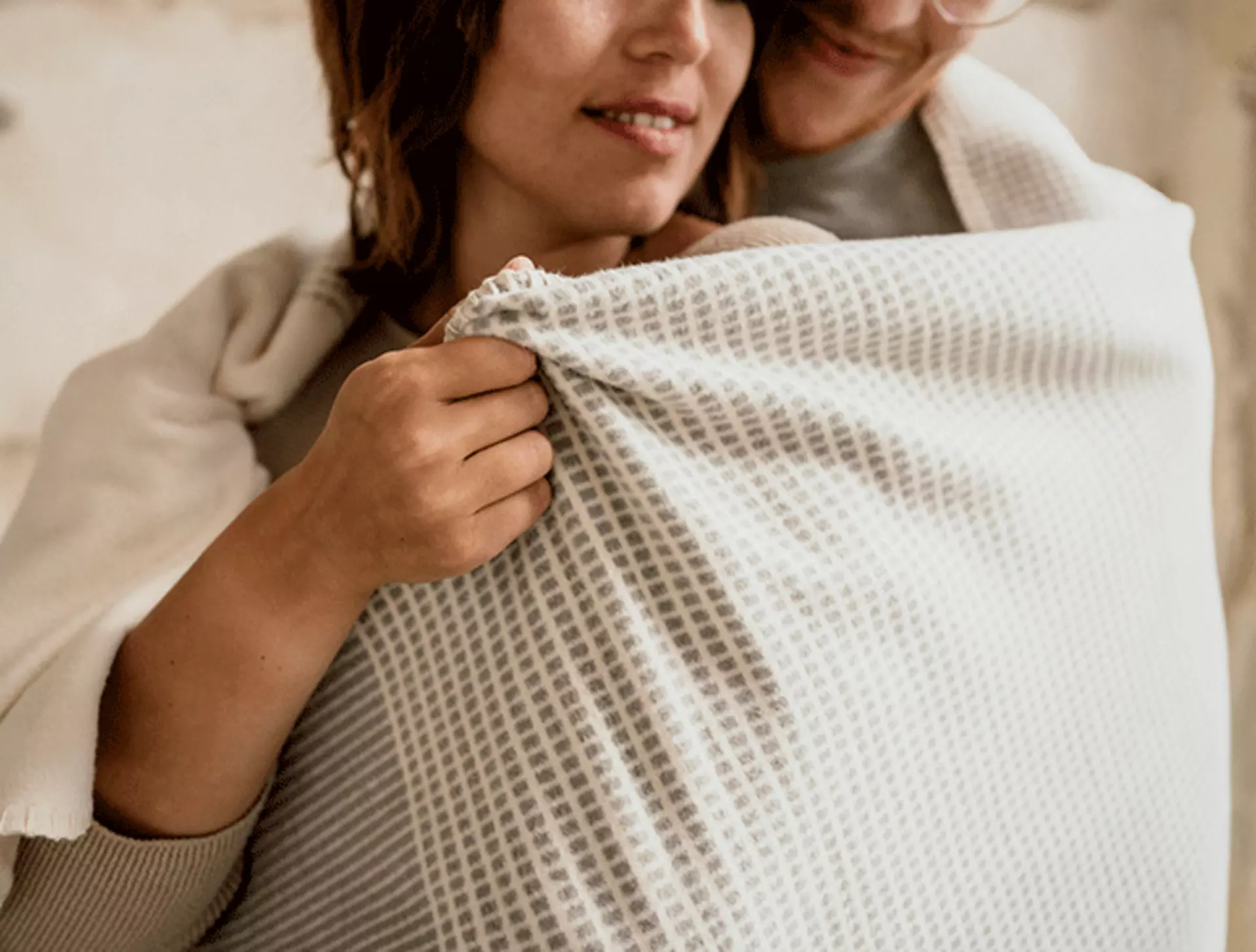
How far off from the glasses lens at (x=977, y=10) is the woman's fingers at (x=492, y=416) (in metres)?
0.46

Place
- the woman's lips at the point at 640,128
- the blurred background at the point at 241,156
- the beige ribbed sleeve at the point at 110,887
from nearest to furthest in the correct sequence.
A: 1. the beige ribbed sleeve at the point at 110,887
2. the woman's lips at the point at 640,128
3. the blurred background at the point at 241,156

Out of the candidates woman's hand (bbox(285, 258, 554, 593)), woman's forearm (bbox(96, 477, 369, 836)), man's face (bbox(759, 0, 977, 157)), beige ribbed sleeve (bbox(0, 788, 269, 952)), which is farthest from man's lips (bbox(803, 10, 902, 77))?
beige ribbed sleeve (bbox(0, 788, 269, 952))

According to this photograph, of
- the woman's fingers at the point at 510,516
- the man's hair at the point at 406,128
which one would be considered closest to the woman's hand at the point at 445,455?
the woman's fingers at the point at 510,516

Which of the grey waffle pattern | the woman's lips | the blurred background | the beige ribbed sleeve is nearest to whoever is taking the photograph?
the grey waffle pattern

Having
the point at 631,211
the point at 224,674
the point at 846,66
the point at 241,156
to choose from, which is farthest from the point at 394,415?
the point at 241,156

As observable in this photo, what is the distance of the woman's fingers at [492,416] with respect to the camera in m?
0.46

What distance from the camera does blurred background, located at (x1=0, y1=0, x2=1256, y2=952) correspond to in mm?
985

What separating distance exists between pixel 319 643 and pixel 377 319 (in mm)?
354

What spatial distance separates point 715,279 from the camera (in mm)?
473

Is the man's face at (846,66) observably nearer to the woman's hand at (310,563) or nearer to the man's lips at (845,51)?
the man's lips at (845,51)

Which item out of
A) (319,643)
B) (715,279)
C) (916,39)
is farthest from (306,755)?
(916,39)

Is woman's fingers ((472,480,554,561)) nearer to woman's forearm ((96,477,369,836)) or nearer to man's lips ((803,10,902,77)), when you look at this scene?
woman's forearm ((96,477,369,836))

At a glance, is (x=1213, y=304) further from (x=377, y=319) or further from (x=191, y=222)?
(x=191, y=222)

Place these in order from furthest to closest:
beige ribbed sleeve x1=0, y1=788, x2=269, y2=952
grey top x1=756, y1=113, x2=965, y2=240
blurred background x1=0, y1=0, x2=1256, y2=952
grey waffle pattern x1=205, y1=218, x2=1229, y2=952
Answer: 1. blurred background x1=0, y1=0, x2=1256, y2=952
2. grey top x1=756, y1=113, x2=965, y2=240
3. beige ribbed sleeve x1=0, y1=788, x2=269, y2=952
4. grey waffle pattern x1=205, y1=218, x2=1229, y2=952
